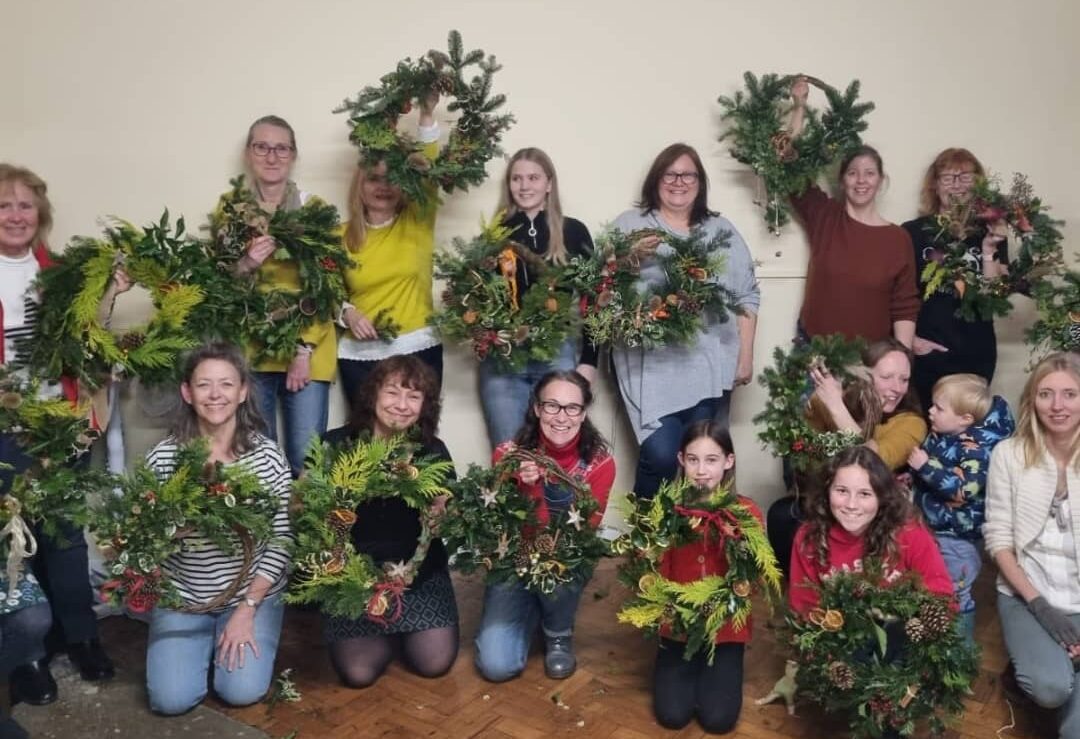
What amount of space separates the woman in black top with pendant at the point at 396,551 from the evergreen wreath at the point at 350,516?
15cm

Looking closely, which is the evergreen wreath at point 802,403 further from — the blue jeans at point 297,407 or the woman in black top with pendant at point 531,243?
the blue jeans at point 297,407

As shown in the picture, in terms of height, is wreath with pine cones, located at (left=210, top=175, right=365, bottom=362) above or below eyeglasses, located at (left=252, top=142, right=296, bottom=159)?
below

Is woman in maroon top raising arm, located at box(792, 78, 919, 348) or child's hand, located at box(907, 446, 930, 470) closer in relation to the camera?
child's hand, located at box(907, 446, 930, 470)

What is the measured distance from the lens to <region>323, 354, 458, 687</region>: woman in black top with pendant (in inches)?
123

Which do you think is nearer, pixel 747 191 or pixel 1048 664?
pixel 1048 664

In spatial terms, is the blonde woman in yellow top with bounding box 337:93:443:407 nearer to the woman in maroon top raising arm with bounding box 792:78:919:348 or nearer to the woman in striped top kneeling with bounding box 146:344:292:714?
the woman in striped top kneeling with bounding box 146:344:292:714

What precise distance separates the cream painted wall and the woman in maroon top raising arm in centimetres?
28

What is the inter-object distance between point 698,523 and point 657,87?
2.33 metres

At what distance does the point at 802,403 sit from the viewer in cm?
346

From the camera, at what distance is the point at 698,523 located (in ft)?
9.03

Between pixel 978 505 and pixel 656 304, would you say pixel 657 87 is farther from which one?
pixel 978 505

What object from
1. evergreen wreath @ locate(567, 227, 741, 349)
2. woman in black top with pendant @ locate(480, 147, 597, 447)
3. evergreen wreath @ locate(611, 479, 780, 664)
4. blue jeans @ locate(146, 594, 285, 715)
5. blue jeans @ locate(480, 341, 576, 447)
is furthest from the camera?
blue jeans @ locate(480, 341, 576, 447)

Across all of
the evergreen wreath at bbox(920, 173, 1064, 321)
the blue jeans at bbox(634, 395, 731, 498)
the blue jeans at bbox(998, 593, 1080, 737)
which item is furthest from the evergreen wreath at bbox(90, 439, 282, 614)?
the evergreen wreath at bbox(920, 173, 1064, 321)

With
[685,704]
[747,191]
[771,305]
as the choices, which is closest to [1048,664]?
[685,704]
